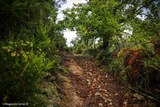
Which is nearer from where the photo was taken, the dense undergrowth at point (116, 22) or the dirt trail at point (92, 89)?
the dirt trail at point (92, 89)

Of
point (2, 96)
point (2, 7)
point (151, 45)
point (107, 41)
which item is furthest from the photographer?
point (107, 41)

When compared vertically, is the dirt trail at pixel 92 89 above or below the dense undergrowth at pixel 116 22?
below

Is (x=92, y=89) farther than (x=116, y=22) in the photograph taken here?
No

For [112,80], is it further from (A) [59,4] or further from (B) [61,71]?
(A) [59,4]

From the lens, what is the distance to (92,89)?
26.7ft

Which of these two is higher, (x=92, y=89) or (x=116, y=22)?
(x=116, y=22)

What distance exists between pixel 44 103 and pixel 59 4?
34.1 feet

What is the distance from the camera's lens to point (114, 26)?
38.3 feet

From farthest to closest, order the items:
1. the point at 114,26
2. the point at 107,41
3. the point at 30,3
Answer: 1. the point at 107,41
2. the point at 114,26
3. the point at 30,3

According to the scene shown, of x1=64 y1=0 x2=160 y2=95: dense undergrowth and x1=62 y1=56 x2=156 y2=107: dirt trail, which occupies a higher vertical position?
x1=64 y1=0 x2=160 y2=95: dense undergrowth

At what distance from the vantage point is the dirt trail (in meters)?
7.04

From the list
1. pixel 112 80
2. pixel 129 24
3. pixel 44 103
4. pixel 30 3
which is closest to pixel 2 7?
pixel 30 3

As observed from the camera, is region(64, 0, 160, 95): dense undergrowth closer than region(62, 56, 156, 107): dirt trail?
No

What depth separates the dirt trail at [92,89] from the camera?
7039 millimetres
